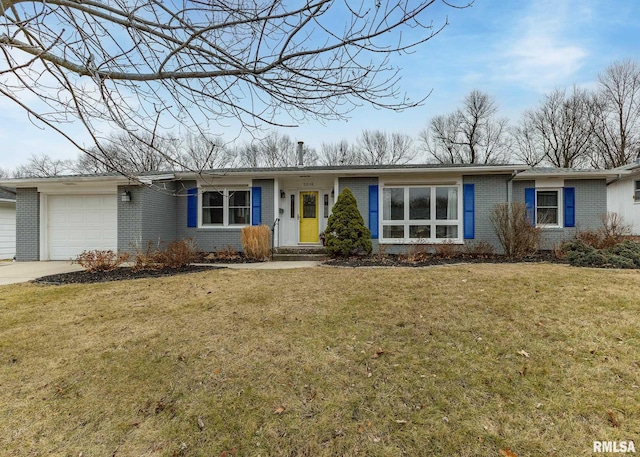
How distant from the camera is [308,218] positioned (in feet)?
38.3

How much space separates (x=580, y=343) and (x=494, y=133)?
99.9 feet

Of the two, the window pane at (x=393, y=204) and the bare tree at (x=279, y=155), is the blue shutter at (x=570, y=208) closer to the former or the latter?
the window pane at (x=393, y=204)

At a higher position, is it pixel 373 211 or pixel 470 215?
pixel 373 211

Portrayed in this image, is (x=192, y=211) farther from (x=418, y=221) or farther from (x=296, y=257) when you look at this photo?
(x=418, y=221)

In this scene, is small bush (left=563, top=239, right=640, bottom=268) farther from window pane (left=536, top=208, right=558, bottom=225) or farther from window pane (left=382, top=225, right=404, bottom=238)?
window pane (left=382, top=225, right=404, bottom=238)

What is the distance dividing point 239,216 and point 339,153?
21321 millimetres

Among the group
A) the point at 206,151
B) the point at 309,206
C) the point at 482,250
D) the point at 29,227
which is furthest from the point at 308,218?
the point at 29,227

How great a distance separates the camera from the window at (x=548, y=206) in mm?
10766

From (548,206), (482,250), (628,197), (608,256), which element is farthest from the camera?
(628,197)

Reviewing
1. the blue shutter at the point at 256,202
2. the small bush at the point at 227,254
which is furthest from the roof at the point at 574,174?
the small bush at the point at 227,254

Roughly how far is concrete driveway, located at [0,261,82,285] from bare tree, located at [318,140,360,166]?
23.8m

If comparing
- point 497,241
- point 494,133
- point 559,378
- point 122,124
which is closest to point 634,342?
point 559,378

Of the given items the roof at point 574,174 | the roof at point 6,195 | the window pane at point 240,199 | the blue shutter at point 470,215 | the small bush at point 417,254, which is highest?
the roof at point 574,174

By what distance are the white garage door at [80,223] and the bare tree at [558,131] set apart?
3046cm
